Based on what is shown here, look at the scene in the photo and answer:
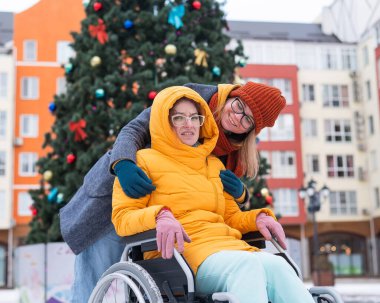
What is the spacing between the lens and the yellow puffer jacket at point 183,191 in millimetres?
2701

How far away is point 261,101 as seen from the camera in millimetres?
3146

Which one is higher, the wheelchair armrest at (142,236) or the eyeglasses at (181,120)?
the eyeglasses at (181,120)

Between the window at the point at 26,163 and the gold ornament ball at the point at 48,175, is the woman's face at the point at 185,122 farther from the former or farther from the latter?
the window at the point at 26,163

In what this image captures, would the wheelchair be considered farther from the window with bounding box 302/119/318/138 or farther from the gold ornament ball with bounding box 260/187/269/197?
the window with bounding box 302/119/318/138

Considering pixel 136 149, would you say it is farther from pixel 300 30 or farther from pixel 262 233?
pixel 300 30

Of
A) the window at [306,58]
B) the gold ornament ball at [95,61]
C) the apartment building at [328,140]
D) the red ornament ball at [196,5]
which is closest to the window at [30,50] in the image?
the apartment building at [328,140]

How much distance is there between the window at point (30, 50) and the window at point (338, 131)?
17362 mm

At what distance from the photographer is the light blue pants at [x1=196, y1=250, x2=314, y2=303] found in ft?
7.79

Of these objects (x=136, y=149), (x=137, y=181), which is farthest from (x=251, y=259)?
(x=136, y=149)

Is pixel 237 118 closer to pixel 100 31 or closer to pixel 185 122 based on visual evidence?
pixel 185 122

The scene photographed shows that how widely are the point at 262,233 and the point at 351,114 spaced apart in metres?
36.8

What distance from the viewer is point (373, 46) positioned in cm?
3712

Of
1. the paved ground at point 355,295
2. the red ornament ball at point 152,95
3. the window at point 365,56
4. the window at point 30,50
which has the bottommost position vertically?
the paved ground at point 355,295

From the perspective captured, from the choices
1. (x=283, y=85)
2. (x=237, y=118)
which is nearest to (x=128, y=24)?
(x=237, y=118)
